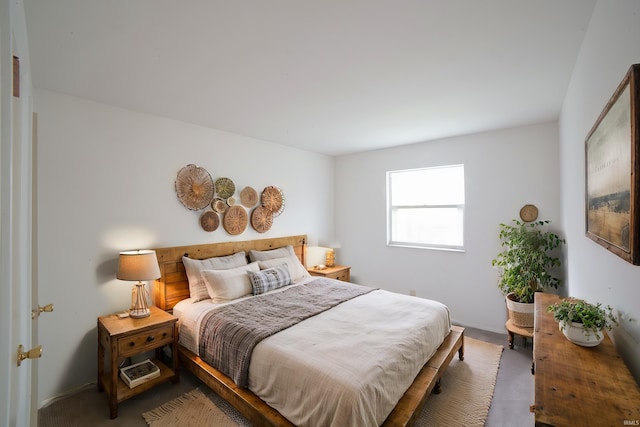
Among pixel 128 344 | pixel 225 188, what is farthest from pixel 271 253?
pixel 128 344

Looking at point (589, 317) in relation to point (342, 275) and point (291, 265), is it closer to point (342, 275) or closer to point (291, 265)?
point (291, 265)

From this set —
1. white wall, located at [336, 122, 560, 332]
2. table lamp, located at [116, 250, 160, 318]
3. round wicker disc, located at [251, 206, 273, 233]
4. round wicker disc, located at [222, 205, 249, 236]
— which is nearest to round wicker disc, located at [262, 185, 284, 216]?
round wicker disc, located at [251, 206, 273, 233]

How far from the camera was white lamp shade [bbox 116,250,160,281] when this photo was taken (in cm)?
245

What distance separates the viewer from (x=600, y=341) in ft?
4.25

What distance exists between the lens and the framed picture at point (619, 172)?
867mm

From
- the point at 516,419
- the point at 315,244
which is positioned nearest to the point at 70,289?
the point at 315,244

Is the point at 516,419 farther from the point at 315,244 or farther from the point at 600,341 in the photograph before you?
the point at 315,244

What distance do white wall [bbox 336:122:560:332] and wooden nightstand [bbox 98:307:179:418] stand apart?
3.05 metres

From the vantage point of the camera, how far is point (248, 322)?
2.32 m

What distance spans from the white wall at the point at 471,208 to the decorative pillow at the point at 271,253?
4.59ft

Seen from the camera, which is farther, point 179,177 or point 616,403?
point 179,177

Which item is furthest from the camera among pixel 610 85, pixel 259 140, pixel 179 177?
pixel 259 140

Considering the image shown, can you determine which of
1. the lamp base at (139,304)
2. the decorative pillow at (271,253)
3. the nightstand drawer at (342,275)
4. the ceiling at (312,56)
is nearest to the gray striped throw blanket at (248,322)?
the lamp base at (139,304)

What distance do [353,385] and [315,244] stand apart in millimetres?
3261
